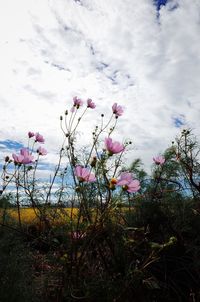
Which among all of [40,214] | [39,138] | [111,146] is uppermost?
[39,138]

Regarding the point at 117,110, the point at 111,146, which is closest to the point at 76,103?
the point at 117,110

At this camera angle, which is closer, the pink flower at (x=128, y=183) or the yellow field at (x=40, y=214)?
the pink flower at (x=128, y=183)

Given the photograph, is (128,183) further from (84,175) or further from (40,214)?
(40,214)

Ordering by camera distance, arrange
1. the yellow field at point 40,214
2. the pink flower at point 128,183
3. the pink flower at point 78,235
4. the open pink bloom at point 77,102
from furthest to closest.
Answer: the yellow field at point 40,214 → the open pink bloom at point 77,102 → the pink flower at point 78,235 → the pink flower at point 128,183

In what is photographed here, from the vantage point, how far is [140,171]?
15.0 ft

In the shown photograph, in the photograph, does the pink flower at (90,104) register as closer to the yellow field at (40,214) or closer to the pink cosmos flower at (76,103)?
the pink cosmos flower at (76,103)

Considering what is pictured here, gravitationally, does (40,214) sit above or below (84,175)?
below

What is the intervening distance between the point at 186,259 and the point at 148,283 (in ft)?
1.71

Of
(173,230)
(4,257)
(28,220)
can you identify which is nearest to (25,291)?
(4,257)

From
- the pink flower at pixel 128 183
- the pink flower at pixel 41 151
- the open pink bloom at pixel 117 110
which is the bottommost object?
the pink flower at pixel 128 183

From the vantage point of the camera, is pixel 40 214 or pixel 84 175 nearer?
pixel 84 175

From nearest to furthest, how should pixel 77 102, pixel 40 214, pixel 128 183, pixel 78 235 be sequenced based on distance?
1. pixel 128 183
2. pixel 78 235
3. pixel 77 102
4. pixel 40 214

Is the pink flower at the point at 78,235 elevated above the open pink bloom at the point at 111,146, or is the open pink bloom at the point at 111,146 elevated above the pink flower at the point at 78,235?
the open pink bloom at the point at 111,146

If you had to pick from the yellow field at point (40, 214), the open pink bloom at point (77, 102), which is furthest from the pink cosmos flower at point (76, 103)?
the yellow field at point (40, 214)
